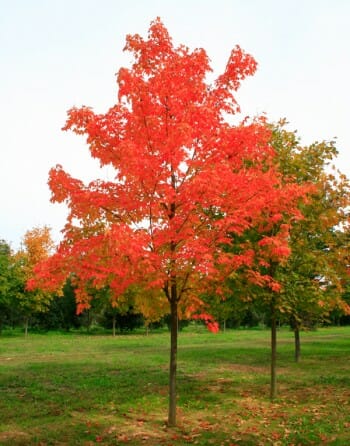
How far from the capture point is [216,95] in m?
10.7

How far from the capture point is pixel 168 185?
9633mm

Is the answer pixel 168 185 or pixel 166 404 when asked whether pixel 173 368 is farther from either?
pixel 168 185

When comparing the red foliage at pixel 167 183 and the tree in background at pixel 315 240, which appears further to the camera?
the tree in background at pixel 315 240

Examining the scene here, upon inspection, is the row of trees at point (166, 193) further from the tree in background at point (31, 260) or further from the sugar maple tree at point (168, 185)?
the tree in background at point (31, 260)

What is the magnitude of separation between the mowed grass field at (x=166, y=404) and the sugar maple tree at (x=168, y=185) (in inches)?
51.4

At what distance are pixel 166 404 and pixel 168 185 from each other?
614cm

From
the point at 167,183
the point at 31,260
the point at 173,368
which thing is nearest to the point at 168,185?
the point at 167,183

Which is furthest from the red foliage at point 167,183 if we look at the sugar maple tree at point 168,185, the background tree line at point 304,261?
the background tree line at point 304,261

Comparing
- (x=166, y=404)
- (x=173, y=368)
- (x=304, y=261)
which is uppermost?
(x=304, y=261)

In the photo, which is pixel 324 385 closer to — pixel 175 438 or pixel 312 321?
pixel 312 321

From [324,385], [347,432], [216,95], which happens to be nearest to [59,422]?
[347,432]

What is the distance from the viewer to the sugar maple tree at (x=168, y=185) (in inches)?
363

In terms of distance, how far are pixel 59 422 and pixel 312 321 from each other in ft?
27.9

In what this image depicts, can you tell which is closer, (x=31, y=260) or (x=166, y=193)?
(x=166, y=193)
